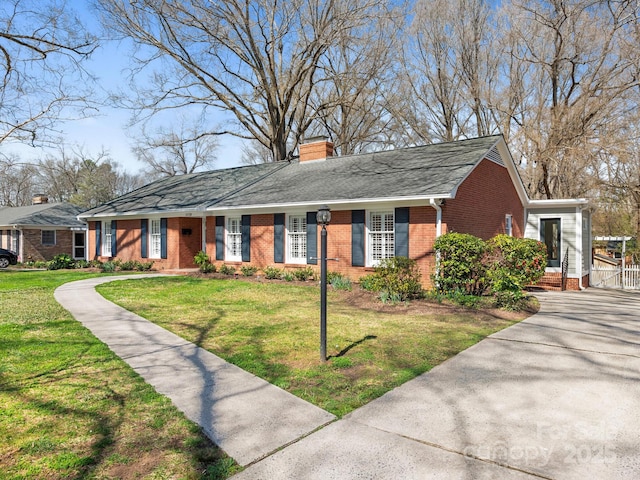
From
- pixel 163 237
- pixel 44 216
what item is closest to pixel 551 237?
pixel 163 237

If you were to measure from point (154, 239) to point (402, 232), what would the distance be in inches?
477

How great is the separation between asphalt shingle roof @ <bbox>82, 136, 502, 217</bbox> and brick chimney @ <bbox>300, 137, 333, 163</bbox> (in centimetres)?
34

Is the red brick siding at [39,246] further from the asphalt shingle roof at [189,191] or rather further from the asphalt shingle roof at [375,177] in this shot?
the asphalt shingle roof at [375,177]

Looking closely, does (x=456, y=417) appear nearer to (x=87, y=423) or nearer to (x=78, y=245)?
(x=87, y=423)

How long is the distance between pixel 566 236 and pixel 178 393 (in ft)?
47.1

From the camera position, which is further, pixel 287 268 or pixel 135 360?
pixel 287 268

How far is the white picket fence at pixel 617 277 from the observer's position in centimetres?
1516

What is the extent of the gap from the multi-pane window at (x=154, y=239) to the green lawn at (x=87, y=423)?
13.0m

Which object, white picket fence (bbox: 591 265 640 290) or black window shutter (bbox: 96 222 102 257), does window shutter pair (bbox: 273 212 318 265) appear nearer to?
white picket fence (bbox: 591 265 640 290)

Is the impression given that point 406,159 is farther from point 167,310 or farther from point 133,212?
point 133,212

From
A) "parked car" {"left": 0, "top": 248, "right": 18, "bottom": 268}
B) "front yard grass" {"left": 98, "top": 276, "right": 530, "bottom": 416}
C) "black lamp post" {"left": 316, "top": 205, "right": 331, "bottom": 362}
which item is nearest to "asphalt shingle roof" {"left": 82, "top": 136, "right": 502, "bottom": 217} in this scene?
"front yard grass" {"left": 98, "top": 276, "right": 530, "bottom": 416}

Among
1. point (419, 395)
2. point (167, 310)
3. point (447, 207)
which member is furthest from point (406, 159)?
point (419, 395)

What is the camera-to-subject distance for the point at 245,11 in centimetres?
2108

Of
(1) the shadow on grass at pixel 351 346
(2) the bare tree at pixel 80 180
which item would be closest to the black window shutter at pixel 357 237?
(1) the shadow on grass at pixel 351 346
